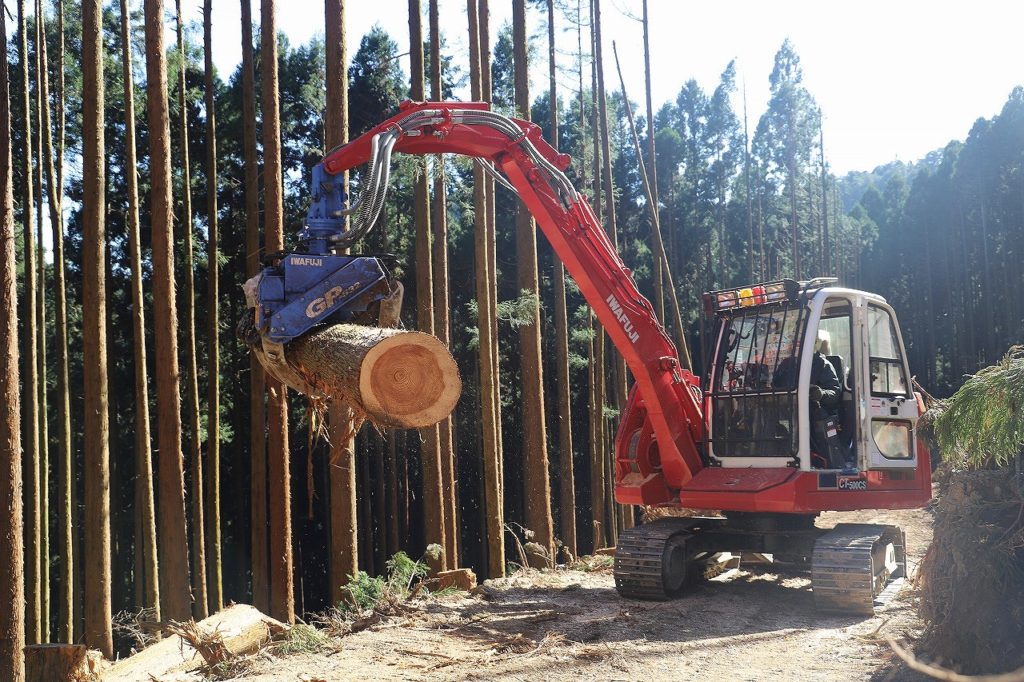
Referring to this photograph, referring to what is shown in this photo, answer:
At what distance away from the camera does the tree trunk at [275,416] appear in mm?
12859

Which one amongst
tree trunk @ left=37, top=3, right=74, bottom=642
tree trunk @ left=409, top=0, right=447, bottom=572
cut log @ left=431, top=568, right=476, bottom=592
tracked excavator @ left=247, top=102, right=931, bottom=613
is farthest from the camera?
tree trunk @ left=37, top=3, right=74, bottom=642

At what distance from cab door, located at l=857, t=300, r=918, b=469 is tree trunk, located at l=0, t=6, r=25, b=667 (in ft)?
26.9

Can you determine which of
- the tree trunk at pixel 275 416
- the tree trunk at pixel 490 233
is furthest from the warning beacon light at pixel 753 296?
the tree trunk at pixel 275 416

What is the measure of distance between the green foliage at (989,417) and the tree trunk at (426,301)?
9377 mm

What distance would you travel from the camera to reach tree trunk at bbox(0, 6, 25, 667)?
9414mm

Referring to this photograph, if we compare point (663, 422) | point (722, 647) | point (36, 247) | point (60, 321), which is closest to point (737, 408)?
point (663, 422)

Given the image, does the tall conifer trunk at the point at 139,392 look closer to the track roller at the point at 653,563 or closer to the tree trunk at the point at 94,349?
the tree trunk at the point at 94,349

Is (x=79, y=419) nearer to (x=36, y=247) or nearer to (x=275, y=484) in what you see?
(x=36, y=247)

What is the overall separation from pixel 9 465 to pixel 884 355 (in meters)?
8.65

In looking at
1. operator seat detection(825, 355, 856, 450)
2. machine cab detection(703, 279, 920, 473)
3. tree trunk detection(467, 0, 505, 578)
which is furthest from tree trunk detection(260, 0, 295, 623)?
operator seat detection(825, 355, 856, 450)

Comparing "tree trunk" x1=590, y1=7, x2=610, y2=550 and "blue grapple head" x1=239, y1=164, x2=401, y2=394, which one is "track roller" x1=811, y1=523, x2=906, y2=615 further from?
"tree trunk" x1=590, y1=7, x2=610, y2=550

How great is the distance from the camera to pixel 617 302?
8906 mm

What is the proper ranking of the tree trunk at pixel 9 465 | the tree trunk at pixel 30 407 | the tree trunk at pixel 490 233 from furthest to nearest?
the tree trunk at pixel 30 407, the tree trunk at pixel 490 233, the tree trunk at pixel 9 465

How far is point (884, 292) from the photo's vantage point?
48.0m
